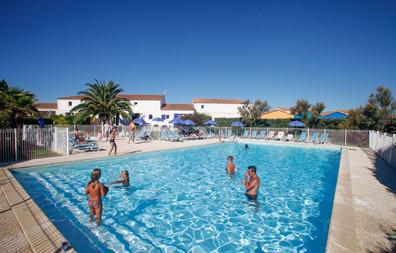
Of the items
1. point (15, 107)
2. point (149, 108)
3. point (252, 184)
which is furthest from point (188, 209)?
point (149, 108)

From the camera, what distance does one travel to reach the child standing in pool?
4.55 metres

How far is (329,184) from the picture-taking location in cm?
807

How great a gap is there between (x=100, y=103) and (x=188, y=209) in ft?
81.0

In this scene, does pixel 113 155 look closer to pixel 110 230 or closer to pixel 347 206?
pixel 110 230

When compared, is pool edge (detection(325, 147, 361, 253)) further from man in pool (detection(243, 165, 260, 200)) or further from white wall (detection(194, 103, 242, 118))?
white wall (detection(194, 103, 242, 118))

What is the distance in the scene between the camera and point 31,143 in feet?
33.0

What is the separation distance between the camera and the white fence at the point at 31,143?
29.6 ft

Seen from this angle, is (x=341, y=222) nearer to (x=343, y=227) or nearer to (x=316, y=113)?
(x=343, y=227)

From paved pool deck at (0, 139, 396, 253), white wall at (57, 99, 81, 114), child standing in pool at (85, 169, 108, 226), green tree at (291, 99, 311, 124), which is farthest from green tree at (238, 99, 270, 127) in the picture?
white wall at (57, 99, 81, 114)

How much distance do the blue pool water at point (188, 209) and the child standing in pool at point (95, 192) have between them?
0.94ft

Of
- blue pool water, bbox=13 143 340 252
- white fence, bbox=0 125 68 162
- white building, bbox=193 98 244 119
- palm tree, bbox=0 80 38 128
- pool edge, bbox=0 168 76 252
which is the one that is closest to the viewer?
pool edge, bbox=0 168 76 252

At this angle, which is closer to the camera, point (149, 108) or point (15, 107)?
point (15, 107)

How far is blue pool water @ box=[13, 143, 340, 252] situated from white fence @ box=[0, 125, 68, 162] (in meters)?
1.96

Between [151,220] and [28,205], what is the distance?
2.61 metres
